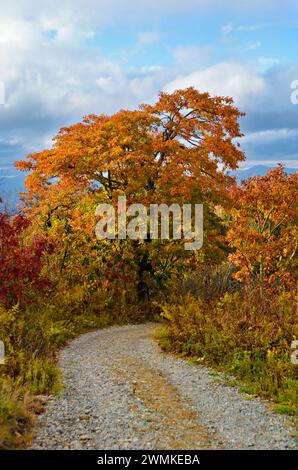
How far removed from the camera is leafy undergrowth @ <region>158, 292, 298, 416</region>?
866 centimetres

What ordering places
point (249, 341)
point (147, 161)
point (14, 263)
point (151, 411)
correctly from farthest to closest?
point (147, 161), point (14, 263), point (249, 341), point (151, 411)

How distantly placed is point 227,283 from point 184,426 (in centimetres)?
1099

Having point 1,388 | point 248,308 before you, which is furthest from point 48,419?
point 248,308

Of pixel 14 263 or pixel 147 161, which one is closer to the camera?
pixel 14 263

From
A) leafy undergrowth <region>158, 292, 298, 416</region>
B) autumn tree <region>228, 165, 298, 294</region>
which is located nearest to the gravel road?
leafy undergrowth <region>158, 292, 298, 416</region>

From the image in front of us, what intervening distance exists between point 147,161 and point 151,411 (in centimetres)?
1048

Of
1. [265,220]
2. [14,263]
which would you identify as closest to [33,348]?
[14,263]

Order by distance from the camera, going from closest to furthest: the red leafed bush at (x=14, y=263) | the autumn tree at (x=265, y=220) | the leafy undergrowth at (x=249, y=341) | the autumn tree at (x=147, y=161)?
the leafy undergrowth at (x=249, y=341)
the red leafed bush at (x=14, y=263)
the autumn tree at (x=265, y=220)
the autumn tree at (x=147, y=161)

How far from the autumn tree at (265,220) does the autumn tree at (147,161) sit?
2.06 metres

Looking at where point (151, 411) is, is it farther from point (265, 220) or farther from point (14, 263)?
point (265, 220)

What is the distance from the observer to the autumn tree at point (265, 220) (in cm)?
1349

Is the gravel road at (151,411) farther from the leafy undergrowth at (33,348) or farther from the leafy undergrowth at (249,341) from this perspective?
the leafy undergrowth at (249,341)

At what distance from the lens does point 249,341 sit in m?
10.2

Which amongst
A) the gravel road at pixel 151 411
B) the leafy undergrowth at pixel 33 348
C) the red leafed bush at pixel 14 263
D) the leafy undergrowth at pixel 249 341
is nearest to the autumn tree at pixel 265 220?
the leafy undergrowth at pixel 249 341
